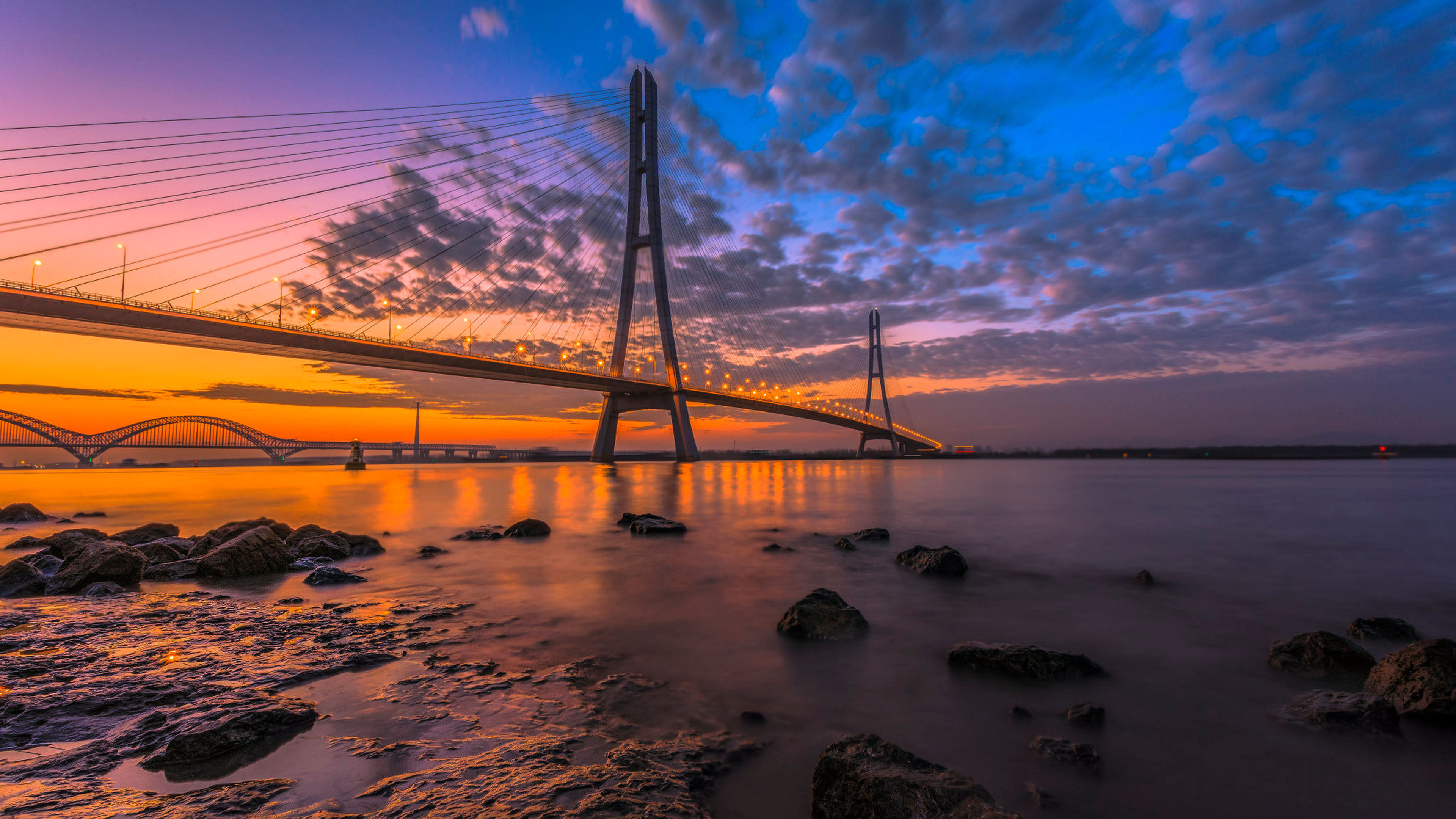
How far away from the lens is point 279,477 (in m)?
47.2

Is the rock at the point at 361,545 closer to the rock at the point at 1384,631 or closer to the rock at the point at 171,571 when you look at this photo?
the rock at the point at 171,571

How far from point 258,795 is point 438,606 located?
439cm

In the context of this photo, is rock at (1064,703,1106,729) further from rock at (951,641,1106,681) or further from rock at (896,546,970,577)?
rock at (896,546,970,577)

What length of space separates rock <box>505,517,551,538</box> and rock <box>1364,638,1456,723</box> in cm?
1311

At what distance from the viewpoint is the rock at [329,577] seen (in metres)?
8.04

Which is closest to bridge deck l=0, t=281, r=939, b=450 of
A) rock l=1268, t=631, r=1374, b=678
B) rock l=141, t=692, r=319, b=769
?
rock l=141, t=692, r=319, b=769

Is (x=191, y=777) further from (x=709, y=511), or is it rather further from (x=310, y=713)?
(x=709, y=511)

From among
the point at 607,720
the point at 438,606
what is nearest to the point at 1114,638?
the point at 607,720

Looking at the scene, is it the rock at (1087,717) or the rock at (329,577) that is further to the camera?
the rock at (329,577)

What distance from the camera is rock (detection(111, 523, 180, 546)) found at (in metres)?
10.5

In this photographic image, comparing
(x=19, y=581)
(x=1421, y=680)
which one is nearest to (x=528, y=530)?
(x=19, y=581)

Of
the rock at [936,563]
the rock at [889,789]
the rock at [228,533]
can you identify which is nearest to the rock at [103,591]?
the rock at [228,533]

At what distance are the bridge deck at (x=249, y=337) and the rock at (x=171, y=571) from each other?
2905 cm

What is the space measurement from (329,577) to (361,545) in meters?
3.39
